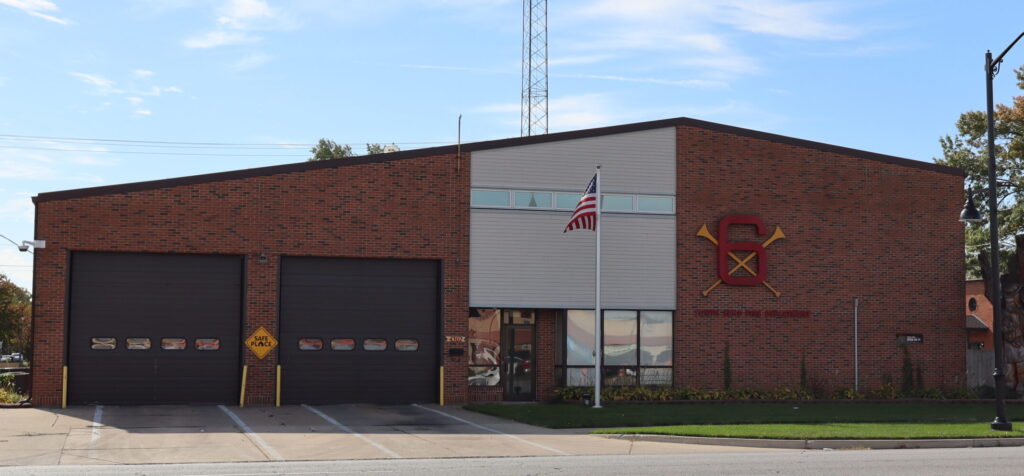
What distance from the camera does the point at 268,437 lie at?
20.4 meters

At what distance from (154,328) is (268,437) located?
8.66 metres

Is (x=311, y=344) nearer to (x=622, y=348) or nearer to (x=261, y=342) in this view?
(x=261, y=342)

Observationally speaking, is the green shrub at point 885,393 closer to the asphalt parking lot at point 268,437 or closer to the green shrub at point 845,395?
the green shrub at point 845,395

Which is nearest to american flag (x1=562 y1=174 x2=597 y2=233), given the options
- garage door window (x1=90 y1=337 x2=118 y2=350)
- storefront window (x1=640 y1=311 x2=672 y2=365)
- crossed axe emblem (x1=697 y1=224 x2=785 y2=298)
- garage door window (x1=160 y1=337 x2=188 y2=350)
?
storefront window (x1=640 y1=311 x2=672 y2=365)

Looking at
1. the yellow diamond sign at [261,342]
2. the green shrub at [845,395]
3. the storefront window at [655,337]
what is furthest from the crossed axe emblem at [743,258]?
the yellow diamond sign at [261,342]

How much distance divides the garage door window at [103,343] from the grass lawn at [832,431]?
43.1ft

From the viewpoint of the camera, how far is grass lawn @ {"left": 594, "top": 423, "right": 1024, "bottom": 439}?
20.9m

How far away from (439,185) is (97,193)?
8.96 metres

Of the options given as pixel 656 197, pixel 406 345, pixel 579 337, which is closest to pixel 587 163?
pixel 656 197

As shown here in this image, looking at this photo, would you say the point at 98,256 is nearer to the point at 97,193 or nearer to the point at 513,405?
the point at 97,193

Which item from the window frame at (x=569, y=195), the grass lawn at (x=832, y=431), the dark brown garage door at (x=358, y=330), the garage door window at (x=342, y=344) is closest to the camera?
the grass lawn at (x=832, y=431)

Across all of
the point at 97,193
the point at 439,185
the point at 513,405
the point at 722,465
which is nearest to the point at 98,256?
the point at 97,193

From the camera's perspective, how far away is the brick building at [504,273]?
27.3 m

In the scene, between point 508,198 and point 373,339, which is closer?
point 373,339
